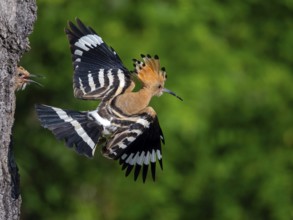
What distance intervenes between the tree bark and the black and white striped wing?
535 mm

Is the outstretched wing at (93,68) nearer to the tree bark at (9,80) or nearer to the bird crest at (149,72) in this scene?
the bird crest at (149,72)

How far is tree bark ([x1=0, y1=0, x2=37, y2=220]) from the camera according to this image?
357 centimetres

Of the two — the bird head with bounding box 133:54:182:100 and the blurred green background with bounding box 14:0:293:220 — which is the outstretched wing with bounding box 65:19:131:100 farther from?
the blurred green background with bounding box 14:0:293:220

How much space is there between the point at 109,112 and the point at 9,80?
0.62 m

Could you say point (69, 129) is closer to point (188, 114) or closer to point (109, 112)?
point (109, 112)

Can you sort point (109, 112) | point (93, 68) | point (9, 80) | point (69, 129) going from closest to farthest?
1. point (9, 80)
2. point (69, 129)
3. point (109, 112)
4. point (93, 68)

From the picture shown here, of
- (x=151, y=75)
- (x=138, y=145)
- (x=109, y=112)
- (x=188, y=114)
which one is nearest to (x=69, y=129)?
(x=109, y=112)

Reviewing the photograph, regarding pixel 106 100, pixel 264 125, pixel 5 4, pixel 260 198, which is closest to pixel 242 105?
pixel 264 125

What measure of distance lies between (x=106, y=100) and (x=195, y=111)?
405cm

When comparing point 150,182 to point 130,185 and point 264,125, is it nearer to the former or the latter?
point 130,185

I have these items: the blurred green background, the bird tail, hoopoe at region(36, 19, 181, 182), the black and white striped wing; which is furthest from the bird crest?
the blurred green background

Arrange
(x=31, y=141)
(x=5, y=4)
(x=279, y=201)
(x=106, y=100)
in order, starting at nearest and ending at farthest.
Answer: (x=5, y=4), (x=106, y=100), (x=31, y=141), (x=279, y=201)

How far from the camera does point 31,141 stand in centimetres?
778

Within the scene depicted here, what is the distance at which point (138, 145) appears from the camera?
4.18 meters
